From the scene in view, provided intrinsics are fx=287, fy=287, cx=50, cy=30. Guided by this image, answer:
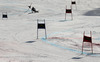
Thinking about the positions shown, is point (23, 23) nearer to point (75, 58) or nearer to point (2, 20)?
point (2, 20)

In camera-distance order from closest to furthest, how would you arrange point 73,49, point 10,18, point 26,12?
point 73,49 < point 10,18 < point 26,12

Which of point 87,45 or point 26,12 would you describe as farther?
point 26,12

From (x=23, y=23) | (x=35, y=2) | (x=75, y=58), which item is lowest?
(x=75, y=58)

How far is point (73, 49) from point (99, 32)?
23.5 ft

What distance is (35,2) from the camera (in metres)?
49.7

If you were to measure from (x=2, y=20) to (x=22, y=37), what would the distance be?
10.0 metres

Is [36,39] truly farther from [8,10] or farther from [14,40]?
[8,10]

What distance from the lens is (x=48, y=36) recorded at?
24.4 meters

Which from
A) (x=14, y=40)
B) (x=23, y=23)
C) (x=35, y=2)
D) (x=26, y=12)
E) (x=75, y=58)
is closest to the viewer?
(x=75, y=58)

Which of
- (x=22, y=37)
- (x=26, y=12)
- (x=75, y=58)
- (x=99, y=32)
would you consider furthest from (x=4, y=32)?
(x=26, y=12)

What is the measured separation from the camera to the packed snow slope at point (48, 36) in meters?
18.1

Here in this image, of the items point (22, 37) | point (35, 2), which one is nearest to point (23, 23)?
point (22, 37)

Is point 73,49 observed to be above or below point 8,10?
below

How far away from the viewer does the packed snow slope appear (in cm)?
1806
